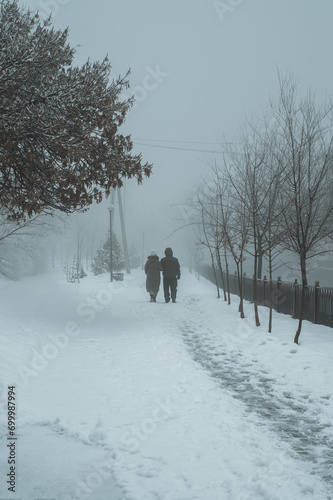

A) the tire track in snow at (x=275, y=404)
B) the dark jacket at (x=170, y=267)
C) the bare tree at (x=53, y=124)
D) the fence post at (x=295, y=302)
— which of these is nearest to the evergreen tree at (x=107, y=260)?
the dark jacket at (x=170, y=267)

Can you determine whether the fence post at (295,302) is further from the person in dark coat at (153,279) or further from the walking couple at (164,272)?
the person in dark coat at (153,279)

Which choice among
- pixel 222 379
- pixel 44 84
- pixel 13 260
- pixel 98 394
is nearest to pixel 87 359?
pixel 98 394

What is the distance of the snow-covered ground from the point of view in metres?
3.25

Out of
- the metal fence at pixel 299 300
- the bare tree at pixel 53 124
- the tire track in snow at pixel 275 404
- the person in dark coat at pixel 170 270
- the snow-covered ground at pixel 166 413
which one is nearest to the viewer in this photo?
→ the snow-covered ground at pixel 166 413

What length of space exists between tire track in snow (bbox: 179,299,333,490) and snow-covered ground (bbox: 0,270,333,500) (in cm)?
2

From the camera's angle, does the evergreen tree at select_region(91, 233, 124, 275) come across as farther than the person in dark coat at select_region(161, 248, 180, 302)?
Yes

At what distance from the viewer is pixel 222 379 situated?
638 centimetres

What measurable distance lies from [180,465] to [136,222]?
11811 centimetres

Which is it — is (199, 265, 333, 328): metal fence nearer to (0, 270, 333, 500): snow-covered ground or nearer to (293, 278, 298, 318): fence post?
(293, 278, 298, 318): fence post

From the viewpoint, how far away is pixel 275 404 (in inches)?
207

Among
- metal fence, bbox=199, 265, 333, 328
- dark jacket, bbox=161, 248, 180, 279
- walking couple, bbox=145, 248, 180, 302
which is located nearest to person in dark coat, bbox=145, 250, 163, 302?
walking couple, bbox=145, 248, 180, 302

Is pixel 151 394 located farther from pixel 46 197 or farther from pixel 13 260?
pixel 13 260

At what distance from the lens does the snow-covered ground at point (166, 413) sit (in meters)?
3.25

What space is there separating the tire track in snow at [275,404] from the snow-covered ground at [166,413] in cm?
2
